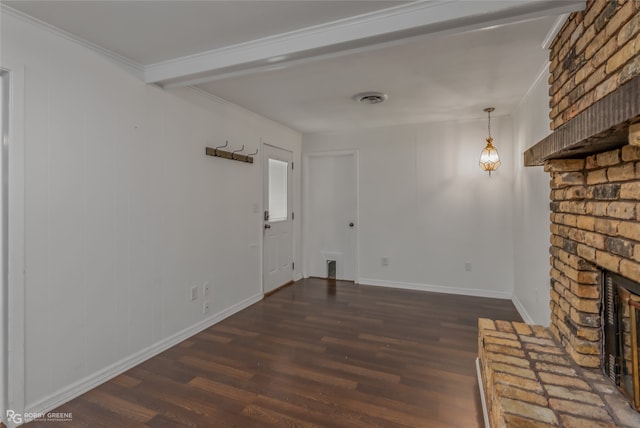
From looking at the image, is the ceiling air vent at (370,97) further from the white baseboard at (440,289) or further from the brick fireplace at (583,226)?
the white baseboard at (440,289)

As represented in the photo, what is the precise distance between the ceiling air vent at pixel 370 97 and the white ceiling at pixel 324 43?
0.08m

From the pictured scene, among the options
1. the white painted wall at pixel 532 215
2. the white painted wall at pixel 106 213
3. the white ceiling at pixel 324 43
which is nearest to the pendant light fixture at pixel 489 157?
the white painted wall at pixel 532 215

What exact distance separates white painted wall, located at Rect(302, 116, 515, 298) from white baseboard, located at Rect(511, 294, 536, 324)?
207 millimetres

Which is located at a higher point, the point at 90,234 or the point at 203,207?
the point at 203,207

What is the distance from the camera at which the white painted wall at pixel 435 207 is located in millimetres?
3906

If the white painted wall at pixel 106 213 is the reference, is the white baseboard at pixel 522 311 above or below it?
below

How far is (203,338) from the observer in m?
2.83

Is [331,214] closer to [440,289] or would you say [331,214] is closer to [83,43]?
[440,289]

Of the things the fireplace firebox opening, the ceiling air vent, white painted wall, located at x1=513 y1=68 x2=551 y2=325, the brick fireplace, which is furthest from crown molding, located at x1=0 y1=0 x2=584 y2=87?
the fireplace firebox opening

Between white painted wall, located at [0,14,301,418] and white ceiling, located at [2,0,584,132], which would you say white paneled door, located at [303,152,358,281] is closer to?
white ceiling, located at [2,0,584,132]

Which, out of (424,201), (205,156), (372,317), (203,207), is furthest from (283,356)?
(424,201)

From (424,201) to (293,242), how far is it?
1974 millimetres

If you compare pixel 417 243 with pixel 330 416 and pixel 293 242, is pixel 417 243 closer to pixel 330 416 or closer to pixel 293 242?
pixel 293 242

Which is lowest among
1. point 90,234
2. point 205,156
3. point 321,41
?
point 90,234
